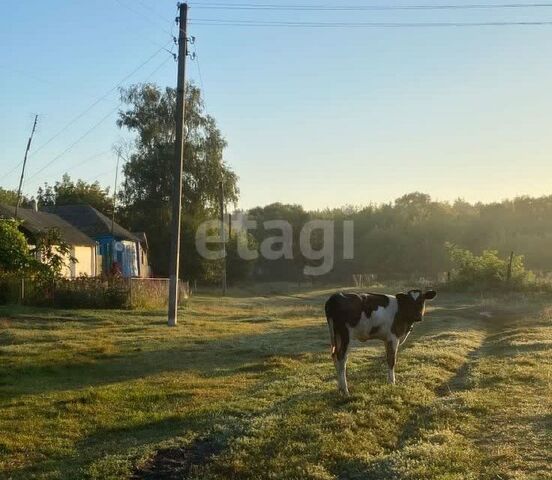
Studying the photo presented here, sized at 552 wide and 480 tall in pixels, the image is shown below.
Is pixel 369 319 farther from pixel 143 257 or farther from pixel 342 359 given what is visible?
pixel 143 257

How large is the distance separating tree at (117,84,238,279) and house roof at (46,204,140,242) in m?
6.25

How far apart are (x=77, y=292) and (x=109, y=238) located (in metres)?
17.4

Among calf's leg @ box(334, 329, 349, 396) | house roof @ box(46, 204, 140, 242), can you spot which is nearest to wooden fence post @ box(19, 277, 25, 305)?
house roof @ box(46, 204, 140, 242)

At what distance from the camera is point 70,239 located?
3631 centimetres

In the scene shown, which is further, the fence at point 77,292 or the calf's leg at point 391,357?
the fence at point 77,292

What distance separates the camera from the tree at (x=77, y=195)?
6600 centimetres

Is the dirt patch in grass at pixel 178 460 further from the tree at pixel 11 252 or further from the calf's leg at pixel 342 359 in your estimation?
the tree at pixel 11 252

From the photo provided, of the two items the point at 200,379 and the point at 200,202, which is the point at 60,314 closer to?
the point at 200,379

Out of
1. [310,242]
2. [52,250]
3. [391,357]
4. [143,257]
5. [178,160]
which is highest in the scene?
[178,160]

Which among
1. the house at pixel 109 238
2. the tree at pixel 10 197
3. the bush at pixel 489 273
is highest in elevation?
the tree at pixel 10 197

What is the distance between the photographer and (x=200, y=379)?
13.1m

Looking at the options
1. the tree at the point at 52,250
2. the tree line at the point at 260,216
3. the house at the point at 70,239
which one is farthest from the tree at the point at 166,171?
the tree at the point at 52,250

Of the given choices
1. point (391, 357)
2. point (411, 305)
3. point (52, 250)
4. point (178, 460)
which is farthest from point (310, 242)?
point (178, 460)

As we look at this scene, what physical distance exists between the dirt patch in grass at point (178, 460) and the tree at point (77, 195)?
56.1m
